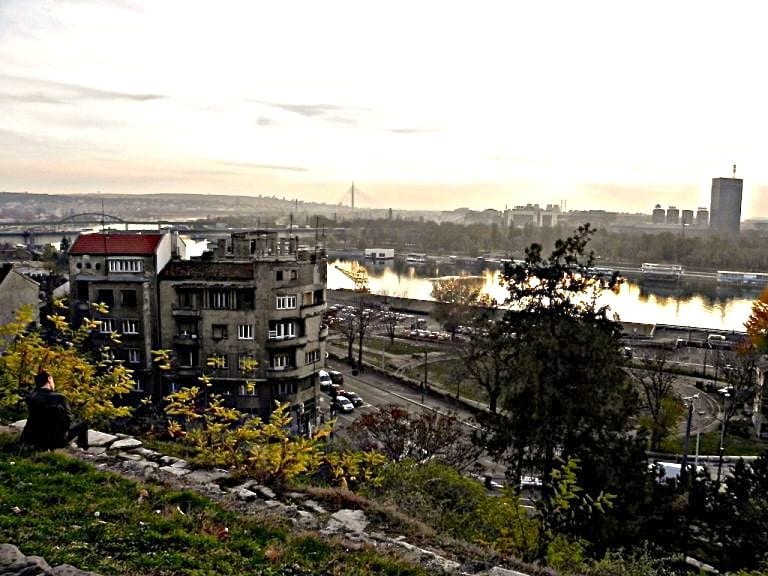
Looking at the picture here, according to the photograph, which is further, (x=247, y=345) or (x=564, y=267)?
(x=247, y=345)

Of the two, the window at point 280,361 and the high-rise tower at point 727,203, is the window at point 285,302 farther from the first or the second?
the high-rise tower at point 727,203

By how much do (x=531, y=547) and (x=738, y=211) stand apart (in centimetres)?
11749

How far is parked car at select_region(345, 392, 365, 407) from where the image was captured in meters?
15.9

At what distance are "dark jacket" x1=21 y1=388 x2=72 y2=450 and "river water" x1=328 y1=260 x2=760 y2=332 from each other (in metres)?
22.6

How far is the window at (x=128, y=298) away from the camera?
12.6 metres

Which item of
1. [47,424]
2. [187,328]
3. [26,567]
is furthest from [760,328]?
[26,567]

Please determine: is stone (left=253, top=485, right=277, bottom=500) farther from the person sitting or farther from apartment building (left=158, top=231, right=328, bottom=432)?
apartment building (left=158, top=231, right=328, bottom=432)

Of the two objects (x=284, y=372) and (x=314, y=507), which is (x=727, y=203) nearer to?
(x=284, y=372)

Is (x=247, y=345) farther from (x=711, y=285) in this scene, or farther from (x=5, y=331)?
(x=711, y=285)

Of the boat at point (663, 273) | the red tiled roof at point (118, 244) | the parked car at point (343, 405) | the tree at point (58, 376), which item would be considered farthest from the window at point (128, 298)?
the boat at point (663, 273)

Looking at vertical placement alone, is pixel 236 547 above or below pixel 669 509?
above

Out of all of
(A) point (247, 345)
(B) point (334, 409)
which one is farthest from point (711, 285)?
(A) point (247, 345)

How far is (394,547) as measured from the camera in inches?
157

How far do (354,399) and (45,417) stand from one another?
37.6 ft
